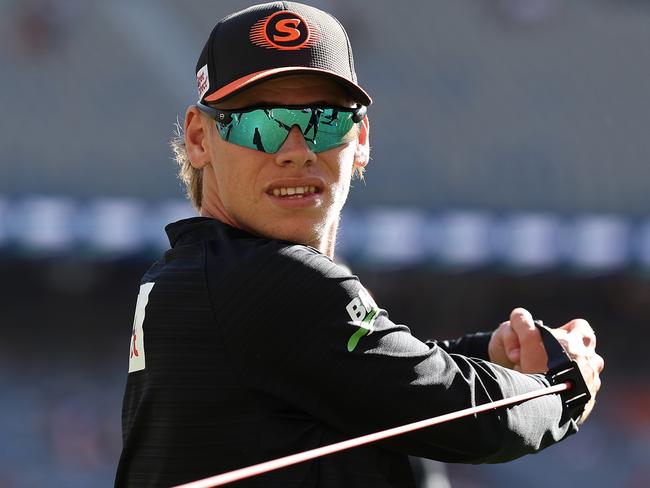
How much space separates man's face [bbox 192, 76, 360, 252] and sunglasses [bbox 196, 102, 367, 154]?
1 centimetres

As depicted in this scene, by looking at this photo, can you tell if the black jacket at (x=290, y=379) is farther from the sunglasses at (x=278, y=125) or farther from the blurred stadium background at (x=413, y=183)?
the blurred stadium background at (x=413, y=183)

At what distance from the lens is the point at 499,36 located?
1352 cm

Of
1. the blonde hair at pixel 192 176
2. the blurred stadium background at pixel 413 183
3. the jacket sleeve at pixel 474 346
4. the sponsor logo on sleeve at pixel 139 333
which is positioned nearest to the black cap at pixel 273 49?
the blonde hair at pixel 192 176

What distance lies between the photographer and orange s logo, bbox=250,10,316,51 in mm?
1869

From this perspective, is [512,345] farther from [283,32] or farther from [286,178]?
[283,32]

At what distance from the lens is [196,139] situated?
206 centimetres

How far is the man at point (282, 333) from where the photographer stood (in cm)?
170

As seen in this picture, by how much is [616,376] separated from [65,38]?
7067mm

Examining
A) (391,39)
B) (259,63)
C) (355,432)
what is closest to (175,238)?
(259,63)

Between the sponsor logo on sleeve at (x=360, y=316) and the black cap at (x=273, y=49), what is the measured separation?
1.30 feet

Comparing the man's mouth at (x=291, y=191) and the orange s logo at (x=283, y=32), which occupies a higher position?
the orange s logo at (x=283, y=32)

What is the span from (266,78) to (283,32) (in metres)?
0.09

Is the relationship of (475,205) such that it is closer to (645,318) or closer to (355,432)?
(645,318)

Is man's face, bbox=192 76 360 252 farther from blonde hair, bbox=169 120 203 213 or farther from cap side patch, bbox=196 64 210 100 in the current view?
blonde hair, bbox=169 120 203 213
